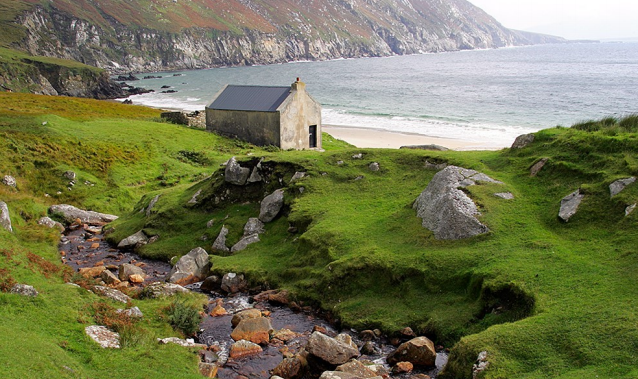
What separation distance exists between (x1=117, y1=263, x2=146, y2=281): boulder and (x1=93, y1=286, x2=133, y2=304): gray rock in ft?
11.4

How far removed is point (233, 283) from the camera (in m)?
21.3

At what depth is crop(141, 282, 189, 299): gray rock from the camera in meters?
20.0

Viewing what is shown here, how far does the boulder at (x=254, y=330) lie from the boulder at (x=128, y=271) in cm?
777

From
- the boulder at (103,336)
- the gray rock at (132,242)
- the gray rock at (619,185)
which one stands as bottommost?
the gray rock at (132,242)

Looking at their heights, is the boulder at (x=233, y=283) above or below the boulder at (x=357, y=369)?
below

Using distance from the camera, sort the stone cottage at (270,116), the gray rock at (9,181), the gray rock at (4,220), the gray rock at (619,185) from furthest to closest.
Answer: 1. the stone cottage at (270,116)
2. the gray rock at (9,181)
3. the gray rock at (4,220)
4. the gray rock at (619,185)

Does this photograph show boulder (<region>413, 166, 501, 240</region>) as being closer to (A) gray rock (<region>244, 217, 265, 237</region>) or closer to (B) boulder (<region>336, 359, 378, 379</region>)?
(B) boulder (<region>336, 359, 378, 379</region>)

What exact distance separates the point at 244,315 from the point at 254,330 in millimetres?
1234

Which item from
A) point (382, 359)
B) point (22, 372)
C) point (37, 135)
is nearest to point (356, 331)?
point (382, 359)

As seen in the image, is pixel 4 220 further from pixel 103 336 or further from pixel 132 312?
pixel 103 336

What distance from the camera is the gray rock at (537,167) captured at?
22.5 meters

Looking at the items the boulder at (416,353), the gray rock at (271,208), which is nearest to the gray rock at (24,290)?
the boulder at (416,353)

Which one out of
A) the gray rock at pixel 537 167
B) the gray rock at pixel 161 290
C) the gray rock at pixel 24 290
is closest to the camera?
the gray rock at pixel 24 290

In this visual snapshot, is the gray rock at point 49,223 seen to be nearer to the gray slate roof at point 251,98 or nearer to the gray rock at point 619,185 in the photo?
the gray slate roof at point 251,98
